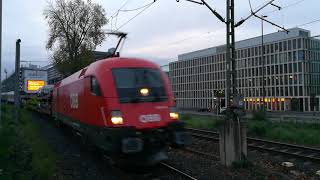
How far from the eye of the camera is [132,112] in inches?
438

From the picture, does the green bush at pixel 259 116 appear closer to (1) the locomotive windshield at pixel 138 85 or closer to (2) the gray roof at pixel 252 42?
(1) the locomotive windshield at pixel 138 85

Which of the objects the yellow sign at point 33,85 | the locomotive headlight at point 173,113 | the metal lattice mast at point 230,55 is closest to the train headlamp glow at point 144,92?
the locomotive headlight at point 173,113

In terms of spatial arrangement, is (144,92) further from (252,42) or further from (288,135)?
(252,42)

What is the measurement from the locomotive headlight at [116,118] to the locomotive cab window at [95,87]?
94 centimetres

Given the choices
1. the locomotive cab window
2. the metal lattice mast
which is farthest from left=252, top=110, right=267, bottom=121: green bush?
the locomotive cab window

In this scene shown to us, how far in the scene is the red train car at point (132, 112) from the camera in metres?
10.7

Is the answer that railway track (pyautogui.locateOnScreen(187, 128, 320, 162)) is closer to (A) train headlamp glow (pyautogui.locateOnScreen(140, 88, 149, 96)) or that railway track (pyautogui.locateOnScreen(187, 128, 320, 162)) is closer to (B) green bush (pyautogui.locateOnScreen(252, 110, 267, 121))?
(A) train headlamp glow (pyautogui.locateOnScreen(140, 88, 149, 96))

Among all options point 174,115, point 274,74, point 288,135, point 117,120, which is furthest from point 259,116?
point 274,74

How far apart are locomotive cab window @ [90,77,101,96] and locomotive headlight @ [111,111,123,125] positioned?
0.94 m

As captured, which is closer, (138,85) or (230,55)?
(138,85)

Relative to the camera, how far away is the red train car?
35.2 feet

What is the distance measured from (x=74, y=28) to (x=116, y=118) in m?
42.1

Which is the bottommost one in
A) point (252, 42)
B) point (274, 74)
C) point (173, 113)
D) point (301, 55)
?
point (173, 113)

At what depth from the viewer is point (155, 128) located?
11.2 m
